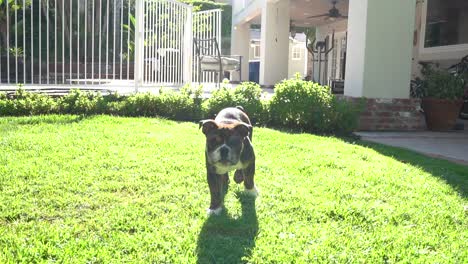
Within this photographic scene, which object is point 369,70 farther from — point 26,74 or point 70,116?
point 26,74

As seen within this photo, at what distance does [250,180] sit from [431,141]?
381 cm

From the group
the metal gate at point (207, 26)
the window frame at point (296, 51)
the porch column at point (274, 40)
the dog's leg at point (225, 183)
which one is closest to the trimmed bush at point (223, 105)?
the dog's leg at point (225, 183)

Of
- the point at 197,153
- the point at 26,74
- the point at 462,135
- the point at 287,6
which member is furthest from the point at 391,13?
the point at 287,6

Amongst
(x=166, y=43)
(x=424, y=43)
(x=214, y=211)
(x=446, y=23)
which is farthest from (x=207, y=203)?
(x=424, y=43)

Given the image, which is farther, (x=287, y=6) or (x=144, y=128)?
(x=287, y=6)

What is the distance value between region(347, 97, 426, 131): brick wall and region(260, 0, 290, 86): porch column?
7.22 metres

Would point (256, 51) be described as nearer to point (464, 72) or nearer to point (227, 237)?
point (464, 72)

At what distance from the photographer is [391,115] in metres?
6.85

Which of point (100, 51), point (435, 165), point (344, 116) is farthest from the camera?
point (100, 51)

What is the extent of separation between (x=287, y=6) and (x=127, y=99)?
8.06 m

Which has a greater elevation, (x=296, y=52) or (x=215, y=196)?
(x=296, y=52)

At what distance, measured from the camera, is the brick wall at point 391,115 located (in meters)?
6.79

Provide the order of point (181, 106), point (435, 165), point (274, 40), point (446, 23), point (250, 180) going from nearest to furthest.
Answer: point (250, 180)
point (435, 165)
point (181, 106)
point (446, 23)
point (274, 40)

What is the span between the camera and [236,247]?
2.54 metres
